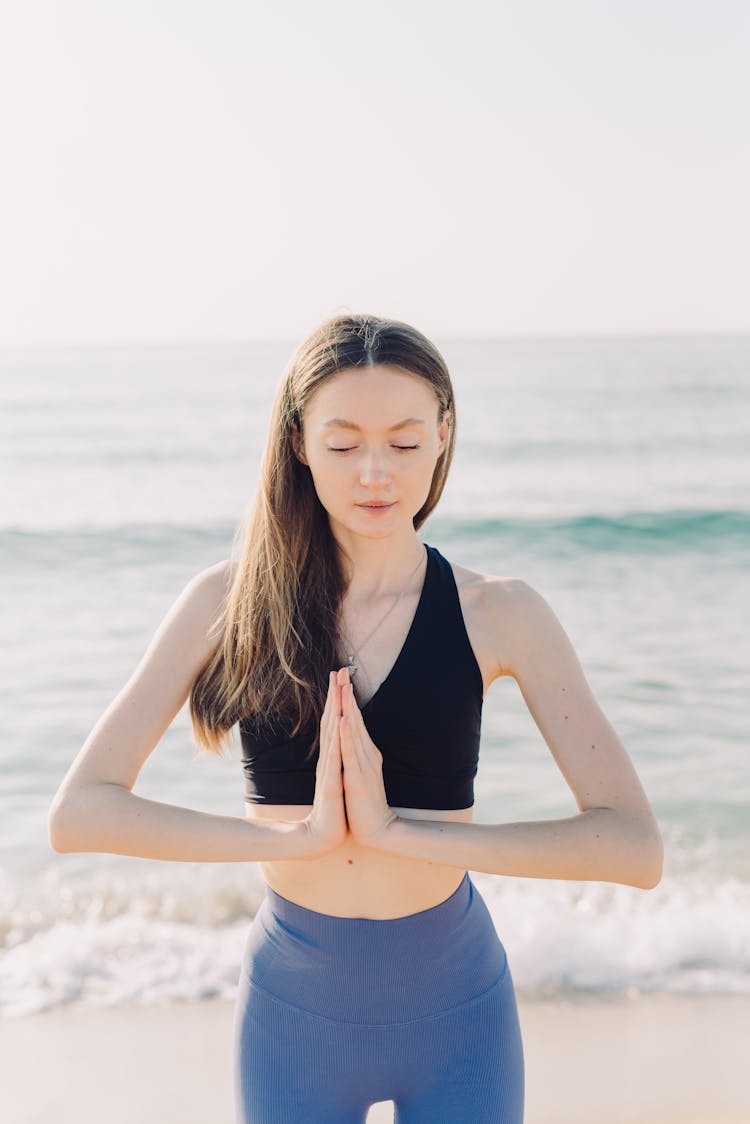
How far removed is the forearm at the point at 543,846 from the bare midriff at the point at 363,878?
0.38 ft

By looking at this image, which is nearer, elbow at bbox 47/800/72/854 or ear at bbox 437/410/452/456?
elbow at bbox 47/800/72/854

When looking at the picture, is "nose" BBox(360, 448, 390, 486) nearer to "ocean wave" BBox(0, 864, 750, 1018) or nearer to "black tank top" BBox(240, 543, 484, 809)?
"black tank top" BBox(240, 543, 484, 809)

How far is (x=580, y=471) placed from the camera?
60.6ft

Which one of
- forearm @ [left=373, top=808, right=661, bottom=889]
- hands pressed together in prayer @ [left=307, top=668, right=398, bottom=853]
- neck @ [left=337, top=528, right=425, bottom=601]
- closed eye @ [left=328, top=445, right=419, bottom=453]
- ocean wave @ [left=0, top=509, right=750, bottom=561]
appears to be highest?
ocean wave @ [left=0, top=509, right=750, bottom=561]

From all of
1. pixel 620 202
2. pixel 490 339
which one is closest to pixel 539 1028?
pixel 620 202

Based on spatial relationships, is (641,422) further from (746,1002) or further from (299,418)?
(299,418)

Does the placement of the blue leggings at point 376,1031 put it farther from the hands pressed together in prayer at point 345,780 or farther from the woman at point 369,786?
the hands pressed together in prayer at point 345,780

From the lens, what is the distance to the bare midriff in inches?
85.4

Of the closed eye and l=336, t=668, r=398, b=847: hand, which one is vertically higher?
the closed eye

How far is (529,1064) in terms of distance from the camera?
13.7 ft

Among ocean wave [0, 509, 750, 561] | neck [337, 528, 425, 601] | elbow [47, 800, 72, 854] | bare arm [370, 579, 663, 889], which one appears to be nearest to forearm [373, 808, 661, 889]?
bare arm [370, 579, 663, 889]

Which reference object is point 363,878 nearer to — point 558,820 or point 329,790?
point 329,790

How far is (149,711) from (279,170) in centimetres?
2393

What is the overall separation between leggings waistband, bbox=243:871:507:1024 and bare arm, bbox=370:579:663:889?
0.22 meters
